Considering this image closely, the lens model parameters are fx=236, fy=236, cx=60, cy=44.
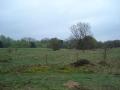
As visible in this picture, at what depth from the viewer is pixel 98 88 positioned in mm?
13484

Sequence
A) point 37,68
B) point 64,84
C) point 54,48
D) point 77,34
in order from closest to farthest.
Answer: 1. point 64,84
2. point 37,68
3. point 54,48
4. point 77,34

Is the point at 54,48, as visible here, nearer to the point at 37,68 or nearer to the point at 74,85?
the point at 37,68

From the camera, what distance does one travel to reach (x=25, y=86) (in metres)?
14.0

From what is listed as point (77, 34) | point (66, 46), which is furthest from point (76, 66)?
point (66, 46)

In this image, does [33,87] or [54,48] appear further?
[54,48]

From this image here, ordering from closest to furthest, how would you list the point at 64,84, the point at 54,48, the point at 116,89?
the point at 116,89 < the point at 64,84 < the point at 54,48

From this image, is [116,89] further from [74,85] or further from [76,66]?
[76,66]

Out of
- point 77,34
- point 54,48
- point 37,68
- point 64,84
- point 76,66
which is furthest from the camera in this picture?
point 77,34

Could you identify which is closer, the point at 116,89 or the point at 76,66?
the point at 116,89

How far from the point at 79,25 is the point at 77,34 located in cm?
512

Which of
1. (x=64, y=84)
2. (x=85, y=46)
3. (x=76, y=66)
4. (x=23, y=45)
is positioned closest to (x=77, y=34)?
(x=85, y=46)

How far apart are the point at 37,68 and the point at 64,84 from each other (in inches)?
349

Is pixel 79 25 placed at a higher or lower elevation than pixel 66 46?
higher

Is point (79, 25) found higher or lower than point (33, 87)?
higher
